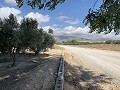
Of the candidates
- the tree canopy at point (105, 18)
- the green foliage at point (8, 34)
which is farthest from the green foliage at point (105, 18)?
the green foliage at point (8, 34)

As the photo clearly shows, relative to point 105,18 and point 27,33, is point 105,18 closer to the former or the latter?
point 105,18

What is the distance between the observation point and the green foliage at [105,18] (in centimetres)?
939

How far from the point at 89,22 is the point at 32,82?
3526mm

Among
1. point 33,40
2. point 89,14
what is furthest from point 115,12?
point 33,40

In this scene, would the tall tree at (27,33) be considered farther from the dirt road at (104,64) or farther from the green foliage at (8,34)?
the dirt road at (104,64)

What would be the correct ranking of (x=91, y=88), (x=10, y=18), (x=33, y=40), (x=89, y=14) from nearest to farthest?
→ (x=89, y=14), (x=91, y=88), (x=10, y=18), (x=33, y=40)

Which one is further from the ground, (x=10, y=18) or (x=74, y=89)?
(x=10, y=18)

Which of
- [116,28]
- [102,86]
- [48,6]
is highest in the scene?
[48,6]

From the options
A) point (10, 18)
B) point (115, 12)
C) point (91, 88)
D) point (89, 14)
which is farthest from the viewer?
point (10, 18)

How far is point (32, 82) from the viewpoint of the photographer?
10.8 m

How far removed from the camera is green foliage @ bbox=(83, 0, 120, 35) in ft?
30.8

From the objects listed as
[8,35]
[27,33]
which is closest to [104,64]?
[8,35]

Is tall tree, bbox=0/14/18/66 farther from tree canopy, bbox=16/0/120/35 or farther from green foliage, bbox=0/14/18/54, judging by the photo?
tree canopy, bbox=16/0/120/35

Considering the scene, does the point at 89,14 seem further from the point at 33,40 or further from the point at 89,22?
the point at 33,40
